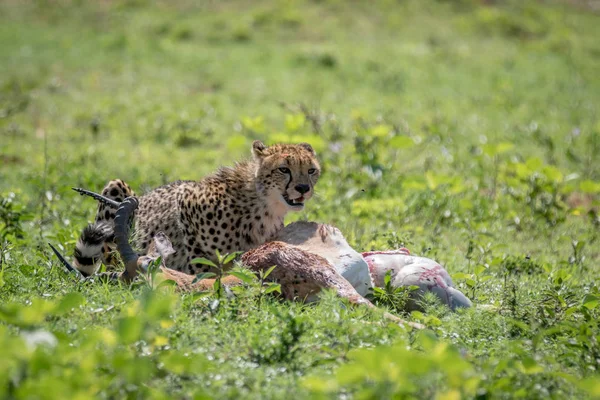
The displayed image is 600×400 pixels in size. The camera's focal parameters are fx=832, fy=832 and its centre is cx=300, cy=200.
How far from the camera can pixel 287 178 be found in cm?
557

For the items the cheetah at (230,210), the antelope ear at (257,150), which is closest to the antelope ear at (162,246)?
the cheetah at (230,210)

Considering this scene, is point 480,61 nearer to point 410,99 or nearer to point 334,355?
point 410,99

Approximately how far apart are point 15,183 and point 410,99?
634 cm

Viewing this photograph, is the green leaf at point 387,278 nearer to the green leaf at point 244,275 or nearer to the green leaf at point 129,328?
the green leaf at point 244,275

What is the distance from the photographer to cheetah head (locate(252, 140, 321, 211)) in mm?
5543

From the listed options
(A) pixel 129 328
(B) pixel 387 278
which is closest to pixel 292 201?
(B) pixel 387 278

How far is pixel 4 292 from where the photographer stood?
462 centimetres

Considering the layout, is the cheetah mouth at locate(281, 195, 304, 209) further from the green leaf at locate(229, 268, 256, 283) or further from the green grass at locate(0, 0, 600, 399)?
the green leaf at locate(229, 268, 256, 283)

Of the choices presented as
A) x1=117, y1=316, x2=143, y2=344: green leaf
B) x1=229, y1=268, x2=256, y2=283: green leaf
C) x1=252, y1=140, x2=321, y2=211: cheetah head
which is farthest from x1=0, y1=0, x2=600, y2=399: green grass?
x1=252, y1=140, x2=321, y2=211: cheetah head

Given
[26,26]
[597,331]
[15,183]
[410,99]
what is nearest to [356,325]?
[597,331]

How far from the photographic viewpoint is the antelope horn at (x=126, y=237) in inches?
181

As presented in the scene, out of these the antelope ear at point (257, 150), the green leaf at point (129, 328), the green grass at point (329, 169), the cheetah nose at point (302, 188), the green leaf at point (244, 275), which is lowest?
the green grass at point (329, 169)

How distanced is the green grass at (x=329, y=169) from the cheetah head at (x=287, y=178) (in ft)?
2.57

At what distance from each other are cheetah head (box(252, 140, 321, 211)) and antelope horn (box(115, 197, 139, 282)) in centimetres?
117
